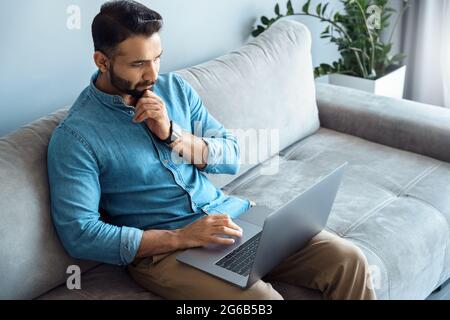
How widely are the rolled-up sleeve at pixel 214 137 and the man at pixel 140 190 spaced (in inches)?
2.6

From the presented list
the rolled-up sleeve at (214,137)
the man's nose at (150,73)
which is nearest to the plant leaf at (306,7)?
the rolled-up sleeve at (214,137)

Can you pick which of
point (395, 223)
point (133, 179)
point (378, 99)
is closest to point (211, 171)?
point (133, 179)

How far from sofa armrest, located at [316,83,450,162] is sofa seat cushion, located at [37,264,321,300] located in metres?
0.93

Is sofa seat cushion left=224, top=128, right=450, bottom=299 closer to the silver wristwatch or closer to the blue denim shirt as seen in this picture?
the blue denim shirt

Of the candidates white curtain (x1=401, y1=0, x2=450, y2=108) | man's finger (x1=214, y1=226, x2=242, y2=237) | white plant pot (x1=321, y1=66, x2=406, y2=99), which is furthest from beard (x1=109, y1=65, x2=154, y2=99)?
white curtain (x1=401, y1=0, x2=450, y2=108)

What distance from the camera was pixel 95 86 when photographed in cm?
168

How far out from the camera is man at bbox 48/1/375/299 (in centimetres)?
157

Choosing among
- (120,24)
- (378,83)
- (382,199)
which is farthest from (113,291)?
(378,83)

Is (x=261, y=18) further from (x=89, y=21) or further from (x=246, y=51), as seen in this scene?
(x=89, y=21)

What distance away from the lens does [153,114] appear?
1.64 meters

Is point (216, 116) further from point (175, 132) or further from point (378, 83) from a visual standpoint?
point (378, 83)

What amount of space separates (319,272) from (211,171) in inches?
16.9

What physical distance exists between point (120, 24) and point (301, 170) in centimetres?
94

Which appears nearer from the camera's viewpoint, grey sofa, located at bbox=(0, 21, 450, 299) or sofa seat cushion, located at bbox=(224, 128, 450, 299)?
grey sofa, located at bbox=(0, 21, 450, 299)
